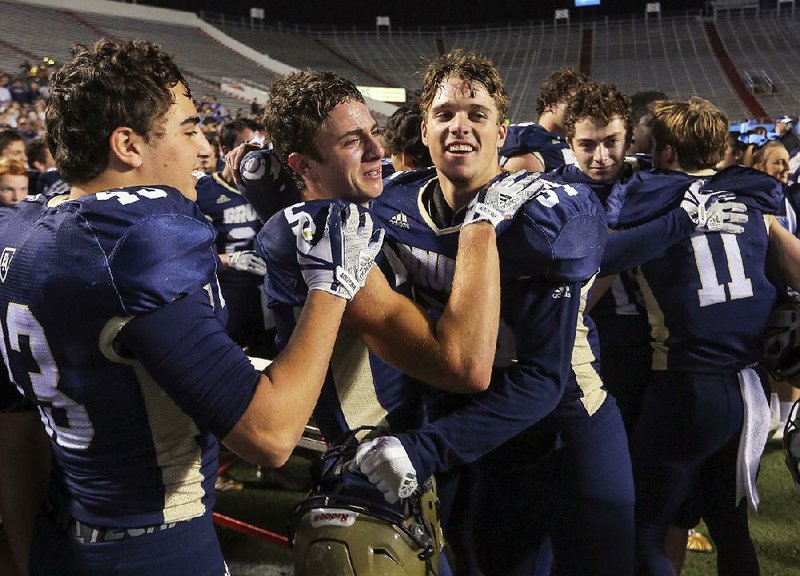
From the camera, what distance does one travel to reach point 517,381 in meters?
1.69

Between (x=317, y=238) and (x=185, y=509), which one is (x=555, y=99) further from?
(x=185, y=509)

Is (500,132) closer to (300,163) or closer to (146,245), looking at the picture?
(300,163)

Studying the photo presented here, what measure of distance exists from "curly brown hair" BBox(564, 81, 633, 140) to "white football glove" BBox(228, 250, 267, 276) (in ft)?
6.31

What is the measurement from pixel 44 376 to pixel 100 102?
1.47ft

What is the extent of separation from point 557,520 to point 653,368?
82 centimetres

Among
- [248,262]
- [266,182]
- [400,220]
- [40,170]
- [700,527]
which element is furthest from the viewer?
[40,170]

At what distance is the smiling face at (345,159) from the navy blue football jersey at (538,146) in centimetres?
178

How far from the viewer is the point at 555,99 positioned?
372 cm

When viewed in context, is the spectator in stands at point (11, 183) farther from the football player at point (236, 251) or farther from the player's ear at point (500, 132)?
the player's ear at point (500, 132)

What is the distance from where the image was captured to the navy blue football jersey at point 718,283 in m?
2.39

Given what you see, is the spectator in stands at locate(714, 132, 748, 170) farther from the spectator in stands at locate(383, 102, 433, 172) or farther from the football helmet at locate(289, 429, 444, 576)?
the football helmet at locate(289, 429, 444, 576)

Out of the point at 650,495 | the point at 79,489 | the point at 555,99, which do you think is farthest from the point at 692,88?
the point at 79,489

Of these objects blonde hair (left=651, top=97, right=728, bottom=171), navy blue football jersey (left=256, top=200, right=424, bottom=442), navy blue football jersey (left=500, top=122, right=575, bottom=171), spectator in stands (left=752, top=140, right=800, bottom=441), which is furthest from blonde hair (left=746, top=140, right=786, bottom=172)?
navy blue football jersey (left=256, top=200, right=424, bottom=442)

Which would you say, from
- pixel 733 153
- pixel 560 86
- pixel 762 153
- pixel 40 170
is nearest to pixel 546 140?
pixel 560 86
